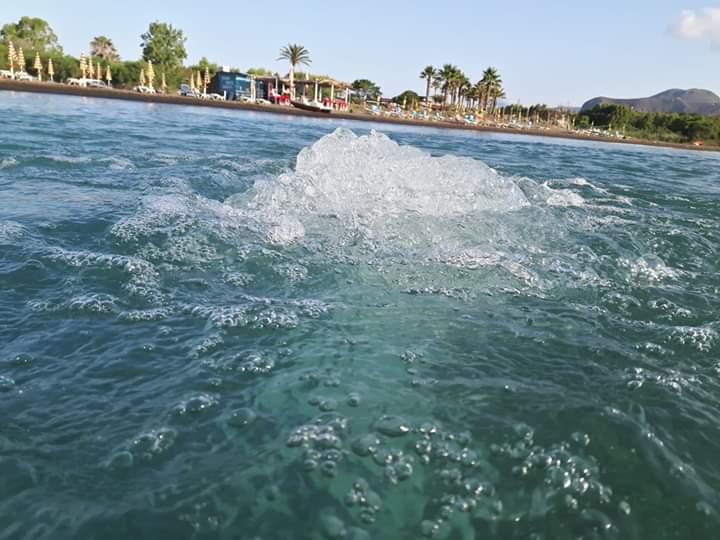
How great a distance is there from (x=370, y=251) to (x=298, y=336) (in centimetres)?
161

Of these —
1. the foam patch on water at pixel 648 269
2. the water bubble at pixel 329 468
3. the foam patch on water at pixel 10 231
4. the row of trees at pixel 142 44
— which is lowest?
the water bubble at pixel 329 468

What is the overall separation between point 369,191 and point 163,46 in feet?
288

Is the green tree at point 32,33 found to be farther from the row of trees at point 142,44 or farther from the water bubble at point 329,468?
the water bubble at point 329,468

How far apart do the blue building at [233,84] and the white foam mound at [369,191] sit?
202 feet

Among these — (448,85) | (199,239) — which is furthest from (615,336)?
(448,85)

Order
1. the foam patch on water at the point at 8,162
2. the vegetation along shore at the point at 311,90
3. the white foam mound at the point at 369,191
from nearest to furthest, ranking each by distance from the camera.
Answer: the white foam mound at the point at 369,191 → the foam patch on water at the point at 8,162 → the vegetation along shore at the point at 311,90

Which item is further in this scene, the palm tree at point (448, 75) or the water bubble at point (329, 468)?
the palm tree at point (448, 75)

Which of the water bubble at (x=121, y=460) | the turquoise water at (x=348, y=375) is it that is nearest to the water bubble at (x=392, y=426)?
the turquoise water at (x=348, y=375)

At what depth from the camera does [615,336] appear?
301 centimetres

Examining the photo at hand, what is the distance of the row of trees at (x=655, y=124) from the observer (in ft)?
254

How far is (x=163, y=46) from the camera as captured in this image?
80.9 meters

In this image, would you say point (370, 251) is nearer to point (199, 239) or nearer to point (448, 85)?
point (199, 239)

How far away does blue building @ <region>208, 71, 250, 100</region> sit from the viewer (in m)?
64.4

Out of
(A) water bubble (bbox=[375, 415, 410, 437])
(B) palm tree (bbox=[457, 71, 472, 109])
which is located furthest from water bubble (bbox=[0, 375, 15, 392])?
(B) palm tree (bbox=[457, 71, 472, 109])
